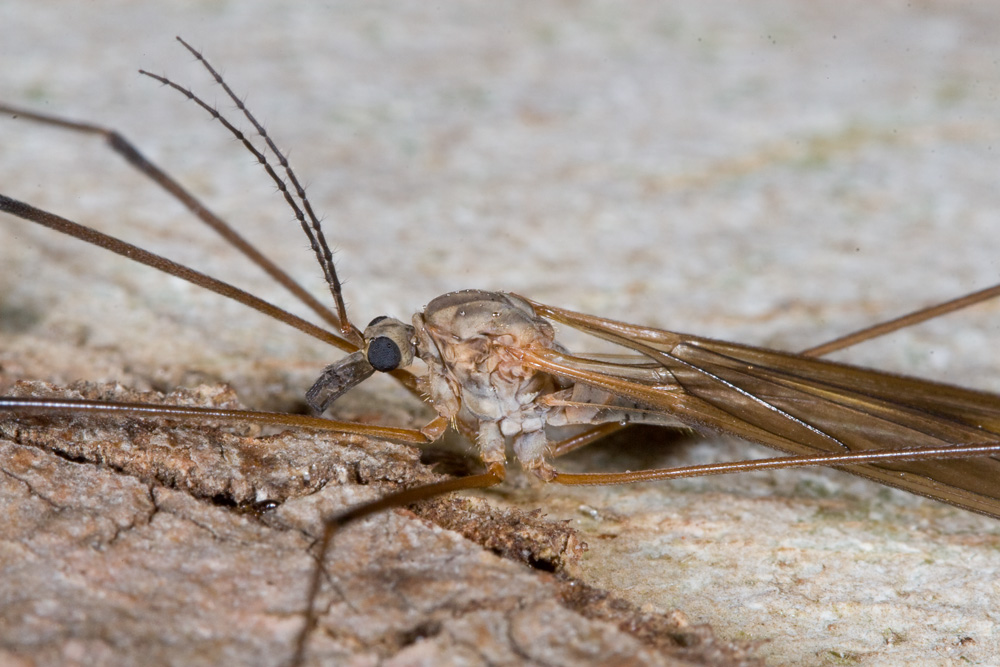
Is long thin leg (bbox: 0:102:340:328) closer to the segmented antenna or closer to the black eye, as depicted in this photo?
the segmented antenna

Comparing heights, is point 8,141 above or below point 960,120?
below

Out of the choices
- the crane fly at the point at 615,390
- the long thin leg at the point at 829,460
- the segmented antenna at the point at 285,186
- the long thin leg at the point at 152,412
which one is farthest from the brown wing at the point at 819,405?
the long thin leg at the point at 152,412

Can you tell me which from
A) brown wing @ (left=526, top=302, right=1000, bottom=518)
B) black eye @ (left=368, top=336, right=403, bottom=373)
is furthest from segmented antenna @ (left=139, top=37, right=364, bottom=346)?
brown wing @ (left=526, top=302, right=1000, bottom=518)

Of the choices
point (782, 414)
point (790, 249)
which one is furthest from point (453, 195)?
point (782, 414)

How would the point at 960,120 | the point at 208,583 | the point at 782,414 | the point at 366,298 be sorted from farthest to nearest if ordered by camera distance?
1. the point at 960,120
2. the point at 366,298
3. the point at 782,414
4. the point at 208,583

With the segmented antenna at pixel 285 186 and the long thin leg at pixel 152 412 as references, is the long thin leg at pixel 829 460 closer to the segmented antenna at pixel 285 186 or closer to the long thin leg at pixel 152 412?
the long thin leg at pixel 152 412

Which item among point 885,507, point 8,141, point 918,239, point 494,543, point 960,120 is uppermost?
point 960,120

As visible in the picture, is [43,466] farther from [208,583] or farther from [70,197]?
[70,197]

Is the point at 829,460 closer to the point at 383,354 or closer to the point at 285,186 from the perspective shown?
the point at 383,354
